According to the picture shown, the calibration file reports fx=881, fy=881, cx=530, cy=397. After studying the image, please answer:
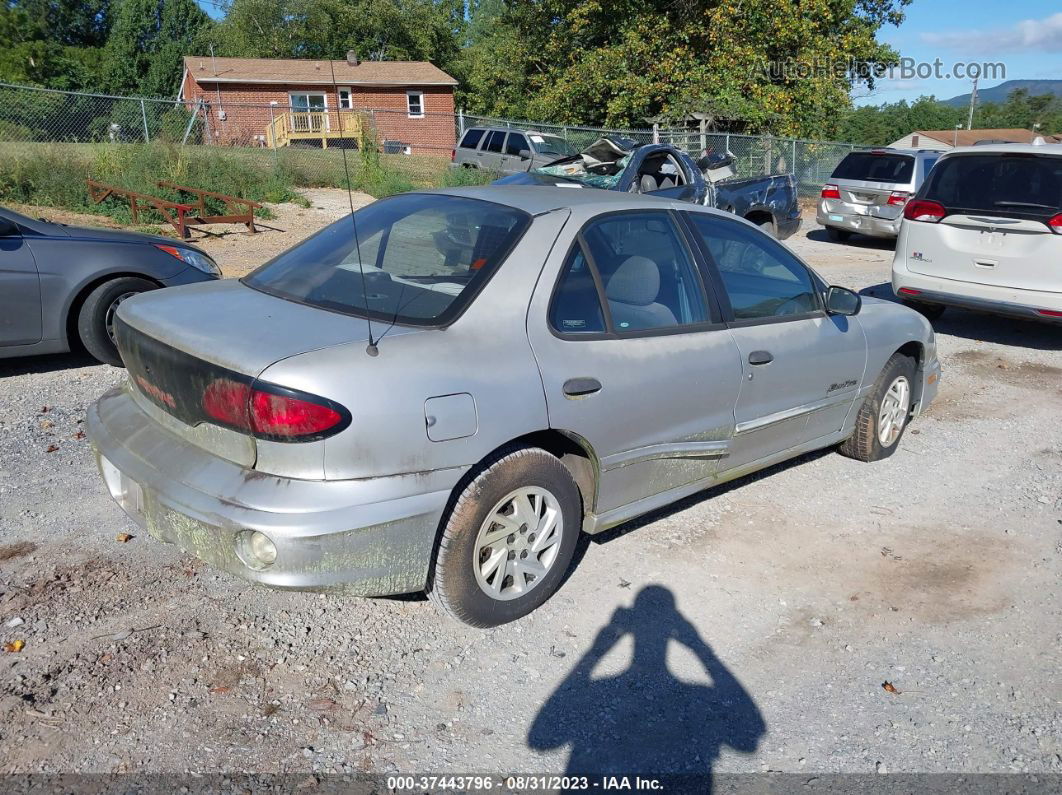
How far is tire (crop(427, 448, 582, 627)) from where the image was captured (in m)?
3.20

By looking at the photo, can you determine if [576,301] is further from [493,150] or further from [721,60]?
[721,60]

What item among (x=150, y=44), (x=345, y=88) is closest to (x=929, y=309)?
(x=345, y=88)

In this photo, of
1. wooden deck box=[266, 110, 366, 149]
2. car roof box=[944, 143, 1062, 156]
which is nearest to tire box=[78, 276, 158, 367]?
car roof box=[944, 143, 1062, 156]

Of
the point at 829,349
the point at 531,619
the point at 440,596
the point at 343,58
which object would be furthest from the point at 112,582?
the point at 343,58

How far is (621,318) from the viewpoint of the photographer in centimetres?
373

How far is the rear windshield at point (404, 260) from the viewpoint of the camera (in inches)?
133

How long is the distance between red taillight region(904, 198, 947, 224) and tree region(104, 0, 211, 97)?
6011 centimetres

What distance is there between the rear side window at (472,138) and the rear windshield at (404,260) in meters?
17.4

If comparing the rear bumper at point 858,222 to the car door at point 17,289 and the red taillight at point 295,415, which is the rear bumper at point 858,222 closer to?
the car door at point 17,289

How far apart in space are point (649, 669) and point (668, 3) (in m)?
26.8

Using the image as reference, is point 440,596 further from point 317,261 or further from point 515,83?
point 515,83

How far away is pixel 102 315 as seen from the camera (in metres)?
6.46

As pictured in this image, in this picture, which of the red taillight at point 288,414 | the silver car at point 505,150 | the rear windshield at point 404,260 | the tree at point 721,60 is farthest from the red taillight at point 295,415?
the tree at point 721,60

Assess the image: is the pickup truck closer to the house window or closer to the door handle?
the door handle
